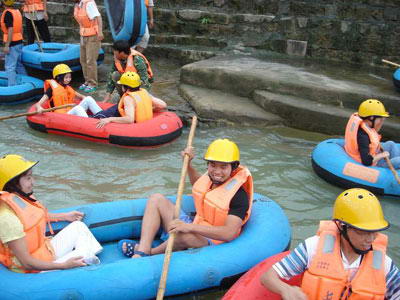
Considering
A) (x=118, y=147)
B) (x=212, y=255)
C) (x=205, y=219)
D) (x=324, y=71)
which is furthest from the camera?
(x=324, y=71)

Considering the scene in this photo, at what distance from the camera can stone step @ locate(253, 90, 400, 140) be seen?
6564 millimetres

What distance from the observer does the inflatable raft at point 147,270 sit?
2.93 meters

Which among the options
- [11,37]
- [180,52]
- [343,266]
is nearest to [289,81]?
[180,52]

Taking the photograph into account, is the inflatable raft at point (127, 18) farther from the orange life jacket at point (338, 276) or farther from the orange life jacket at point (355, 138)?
the orange life jacket at point (338, 276)

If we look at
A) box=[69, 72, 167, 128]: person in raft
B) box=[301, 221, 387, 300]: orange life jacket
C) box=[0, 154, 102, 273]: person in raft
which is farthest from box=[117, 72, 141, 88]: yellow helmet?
box=[301, 221, 387, 300]: orange life jacket

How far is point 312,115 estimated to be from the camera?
269 inches

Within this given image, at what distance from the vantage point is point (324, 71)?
8148 mm

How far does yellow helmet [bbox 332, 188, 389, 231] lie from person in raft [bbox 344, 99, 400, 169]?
2.64 m

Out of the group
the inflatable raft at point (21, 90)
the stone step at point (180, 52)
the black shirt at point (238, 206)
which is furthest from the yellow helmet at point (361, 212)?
the stone step at point (180, 52)

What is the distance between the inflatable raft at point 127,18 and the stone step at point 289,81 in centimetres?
118

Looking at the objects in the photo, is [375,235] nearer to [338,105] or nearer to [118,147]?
[118,147]

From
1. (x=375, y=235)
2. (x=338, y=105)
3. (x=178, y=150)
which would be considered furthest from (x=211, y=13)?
(x=375, y=235)

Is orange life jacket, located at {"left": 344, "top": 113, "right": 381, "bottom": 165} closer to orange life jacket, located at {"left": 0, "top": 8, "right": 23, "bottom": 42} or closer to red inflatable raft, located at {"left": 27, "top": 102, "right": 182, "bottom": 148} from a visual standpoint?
red inflatable raft, located at {"left": 27, "top": 102, "right": 182, "bottom": 148}

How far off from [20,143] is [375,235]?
4.97m
